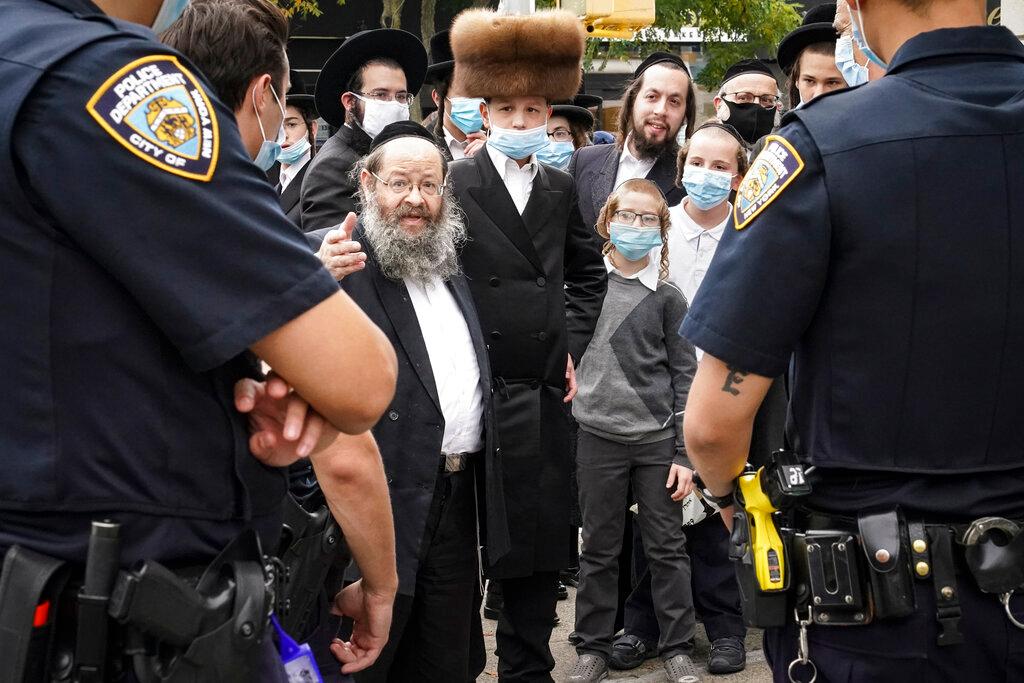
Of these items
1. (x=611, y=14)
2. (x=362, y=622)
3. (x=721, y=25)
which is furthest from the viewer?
(x=721, y=25)

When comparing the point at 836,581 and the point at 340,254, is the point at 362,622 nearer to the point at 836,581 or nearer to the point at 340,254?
the point at 340,254

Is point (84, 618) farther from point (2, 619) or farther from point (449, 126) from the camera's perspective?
point (449, 126)

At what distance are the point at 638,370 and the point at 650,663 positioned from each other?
53.8 inches

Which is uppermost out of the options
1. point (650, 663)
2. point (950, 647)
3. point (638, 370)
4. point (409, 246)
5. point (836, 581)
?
point (409, 246)

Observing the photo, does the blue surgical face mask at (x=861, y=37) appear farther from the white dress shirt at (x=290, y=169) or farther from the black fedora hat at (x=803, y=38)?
the white dress shirt at (x=290, y=169)

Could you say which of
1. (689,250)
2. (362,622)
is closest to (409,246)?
(362,622)

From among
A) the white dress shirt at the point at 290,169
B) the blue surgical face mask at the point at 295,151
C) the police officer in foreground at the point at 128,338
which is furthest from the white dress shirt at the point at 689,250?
the police officer in foreground at the point at 128,338

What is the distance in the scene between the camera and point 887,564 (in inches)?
88.7

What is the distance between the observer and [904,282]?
2.26 meters

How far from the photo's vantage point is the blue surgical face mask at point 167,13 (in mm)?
2006

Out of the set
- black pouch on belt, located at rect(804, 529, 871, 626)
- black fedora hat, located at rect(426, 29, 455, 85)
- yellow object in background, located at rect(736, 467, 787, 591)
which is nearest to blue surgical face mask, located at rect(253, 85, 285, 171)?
yellow object in background, located at rect(736, 467, 787, 591)

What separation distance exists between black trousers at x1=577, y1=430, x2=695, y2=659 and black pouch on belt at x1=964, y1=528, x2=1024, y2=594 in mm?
3078

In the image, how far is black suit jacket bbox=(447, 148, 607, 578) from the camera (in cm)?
466

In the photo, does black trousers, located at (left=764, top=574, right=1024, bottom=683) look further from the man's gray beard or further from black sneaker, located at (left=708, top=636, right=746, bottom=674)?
black sneaker, located at (left=708, top=636, right=746, bottom=674)
